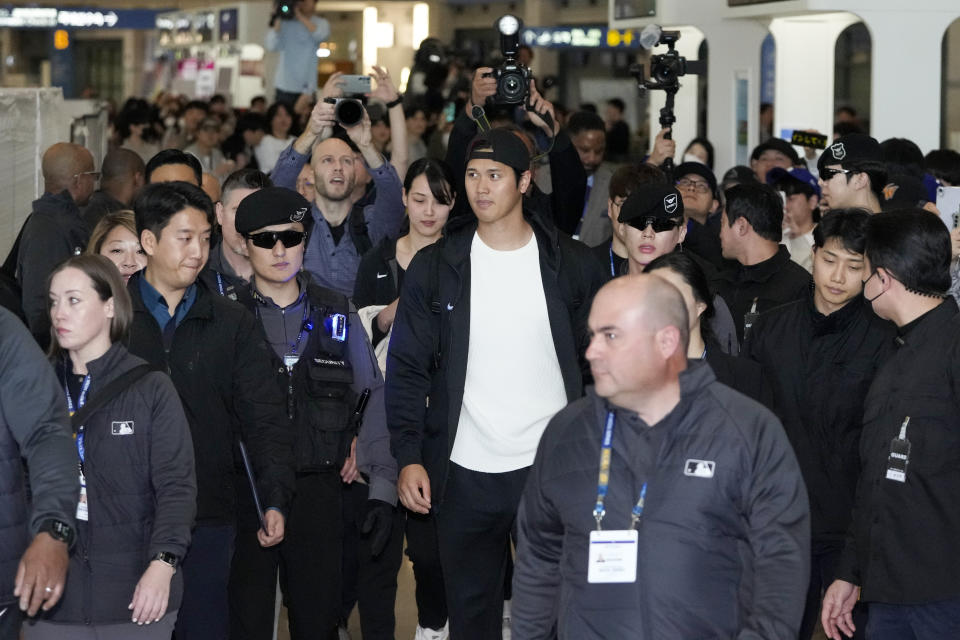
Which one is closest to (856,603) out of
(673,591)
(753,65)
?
(673,591)

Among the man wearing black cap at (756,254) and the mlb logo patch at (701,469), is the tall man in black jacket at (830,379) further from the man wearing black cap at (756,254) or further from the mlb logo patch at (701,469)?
the mlb logo patch at (701,469)

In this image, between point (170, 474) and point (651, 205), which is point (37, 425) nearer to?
point (170, 474)

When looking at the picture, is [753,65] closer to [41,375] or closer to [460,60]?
[460,60]

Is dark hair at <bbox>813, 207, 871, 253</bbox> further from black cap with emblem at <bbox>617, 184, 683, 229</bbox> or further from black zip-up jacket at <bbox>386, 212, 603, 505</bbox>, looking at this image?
black zip-up jacket at <bbox>386, 212, 603, 505</bbox>

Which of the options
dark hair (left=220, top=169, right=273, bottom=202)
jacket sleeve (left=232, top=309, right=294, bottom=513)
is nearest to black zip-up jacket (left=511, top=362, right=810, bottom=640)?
jacket sleeve (left=232, top=309, right=294, bottom=513)

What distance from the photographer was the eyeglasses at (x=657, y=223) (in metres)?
5.32

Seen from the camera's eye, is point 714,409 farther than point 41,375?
No

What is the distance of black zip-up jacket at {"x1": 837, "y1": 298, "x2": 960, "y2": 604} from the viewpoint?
4.24 metres

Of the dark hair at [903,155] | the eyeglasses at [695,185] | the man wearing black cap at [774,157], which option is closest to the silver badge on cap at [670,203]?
the dark hair at [903,155]

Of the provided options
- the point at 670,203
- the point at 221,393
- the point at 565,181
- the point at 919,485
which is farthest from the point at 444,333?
the point at 565,181

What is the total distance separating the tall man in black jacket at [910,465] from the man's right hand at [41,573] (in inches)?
86.0

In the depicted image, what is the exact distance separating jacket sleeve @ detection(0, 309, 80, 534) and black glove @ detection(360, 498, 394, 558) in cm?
149

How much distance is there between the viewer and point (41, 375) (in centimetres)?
390

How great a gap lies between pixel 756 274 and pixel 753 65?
512cm
